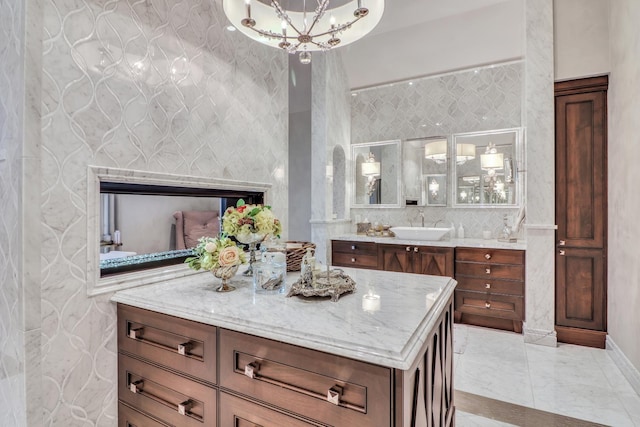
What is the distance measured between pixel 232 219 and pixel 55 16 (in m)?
1.16

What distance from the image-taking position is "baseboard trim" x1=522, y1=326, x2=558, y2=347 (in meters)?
3.24

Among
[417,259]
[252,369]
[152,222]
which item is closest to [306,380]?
[252,369]

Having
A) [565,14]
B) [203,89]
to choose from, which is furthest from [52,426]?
[565,14]

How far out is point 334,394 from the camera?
1041 mm

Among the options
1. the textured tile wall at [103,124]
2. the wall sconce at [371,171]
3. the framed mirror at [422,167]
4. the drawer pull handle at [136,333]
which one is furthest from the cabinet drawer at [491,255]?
the drawer pull handle at [136,333]

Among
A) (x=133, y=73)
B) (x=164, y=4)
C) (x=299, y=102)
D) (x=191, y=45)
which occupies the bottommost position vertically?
(x=133, y=73)

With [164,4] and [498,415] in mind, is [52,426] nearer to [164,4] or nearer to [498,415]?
[164,4]

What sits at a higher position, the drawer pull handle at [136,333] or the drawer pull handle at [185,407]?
the drawer pull handle at [136,333]

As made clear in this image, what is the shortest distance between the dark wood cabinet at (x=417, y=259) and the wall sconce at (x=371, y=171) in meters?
1.18

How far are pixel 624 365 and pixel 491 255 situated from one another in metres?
1.36

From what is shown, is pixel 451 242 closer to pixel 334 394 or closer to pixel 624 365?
pixel 624 365

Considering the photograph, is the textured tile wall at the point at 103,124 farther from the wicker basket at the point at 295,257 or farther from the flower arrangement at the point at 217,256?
the wicker basket at the point at 295,257

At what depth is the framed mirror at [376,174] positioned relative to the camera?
4891 millimetres

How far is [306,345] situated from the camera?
1088mm
